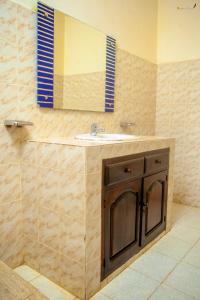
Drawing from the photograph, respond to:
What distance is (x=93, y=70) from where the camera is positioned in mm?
1992

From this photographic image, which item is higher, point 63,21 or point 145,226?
point 63,21

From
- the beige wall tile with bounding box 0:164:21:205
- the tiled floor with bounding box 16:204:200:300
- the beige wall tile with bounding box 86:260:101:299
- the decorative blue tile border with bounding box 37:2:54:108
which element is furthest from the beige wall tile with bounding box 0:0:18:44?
the tiled floor with bounding box 16:204:200:300

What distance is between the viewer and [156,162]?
1.82 metres

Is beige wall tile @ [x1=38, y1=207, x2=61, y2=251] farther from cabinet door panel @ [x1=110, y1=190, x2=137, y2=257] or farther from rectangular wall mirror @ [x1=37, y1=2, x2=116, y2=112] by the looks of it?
rectangular wall mirror @ [x1=37, y1=2, x2=116, y2=112]

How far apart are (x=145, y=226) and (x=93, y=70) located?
4.43 ft

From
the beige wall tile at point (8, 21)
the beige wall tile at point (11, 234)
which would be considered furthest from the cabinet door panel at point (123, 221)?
the beige wall tile at point (8, 21)

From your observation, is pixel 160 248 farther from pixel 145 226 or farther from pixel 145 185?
pixel 145 185

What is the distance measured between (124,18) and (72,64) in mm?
926

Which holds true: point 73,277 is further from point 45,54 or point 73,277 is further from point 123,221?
point 45,54

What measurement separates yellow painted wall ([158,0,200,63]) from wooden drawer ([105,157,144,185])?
68.3 inches

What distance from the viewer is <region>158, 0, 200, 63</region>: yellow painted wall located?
2.61 m

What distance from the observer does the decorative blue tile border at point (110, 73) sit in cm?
210

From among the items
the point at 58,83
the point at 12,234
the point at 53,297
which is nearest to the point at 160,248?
the point at 53,297

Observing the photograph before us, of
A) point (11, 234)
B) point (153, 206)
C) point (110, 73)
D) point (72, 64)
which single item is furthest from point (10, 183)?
point (110, 73)
